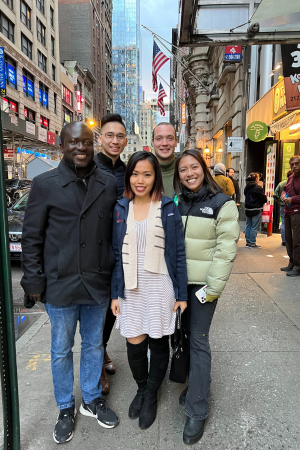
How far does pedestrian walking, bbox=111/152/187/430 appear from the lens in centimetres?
223

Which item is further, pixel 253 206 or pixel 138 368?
pixel 253 206

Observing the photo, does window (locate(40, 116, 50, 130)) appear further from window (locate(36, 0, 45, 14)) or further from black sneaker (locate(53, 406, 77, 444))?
black sneaker (locate(53, 406, 77, 444))

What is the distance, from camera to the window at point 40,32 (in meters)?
35.7

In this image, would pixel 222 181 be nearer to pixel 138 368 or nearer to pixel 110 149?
pixel 110 149

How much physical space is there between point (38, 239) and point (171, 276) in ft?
3.07

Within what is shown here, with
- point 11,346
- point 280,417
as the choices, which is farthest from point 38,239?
point 280,417

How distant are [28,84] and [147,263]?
117 feet

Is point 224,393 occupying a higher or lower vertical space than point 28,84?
lower

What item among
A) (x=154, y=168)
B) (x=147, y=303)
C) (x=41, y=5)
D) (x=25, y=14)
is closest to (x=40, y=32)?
(x=41, y=5)

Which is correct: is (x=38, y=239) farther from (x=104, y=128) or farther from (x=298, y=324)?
(x=298, y=324)

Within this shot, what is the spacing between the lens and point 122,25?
484 ft

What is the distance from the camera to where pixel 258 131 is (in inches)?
382

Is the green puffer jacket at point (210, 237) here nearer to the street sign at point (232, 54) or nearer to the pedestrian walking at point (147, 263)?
the pedestrian walking at point (147, 263)

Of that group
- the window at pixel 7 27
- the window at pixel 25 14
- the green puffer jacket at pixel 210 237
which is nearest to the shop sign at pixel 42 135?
the window at pixel 7 27
